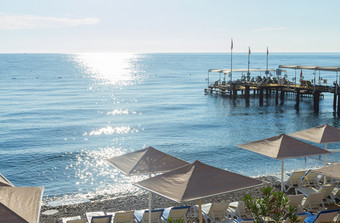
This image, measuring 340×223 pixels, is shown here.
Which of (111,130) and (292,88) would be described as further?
(292,88)

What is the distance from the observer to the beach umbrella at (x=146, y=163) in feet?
38.1

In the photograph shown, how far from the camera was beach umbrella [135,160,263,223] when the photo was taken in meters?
8.15

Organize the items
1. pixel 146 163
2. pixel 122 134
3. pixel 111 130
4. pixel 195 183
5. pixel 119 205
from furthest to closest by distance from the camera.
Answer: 1. pixel 111 130
2. pixel 122 134
3. pixel 119 205
4. pixel 146 163
5. pixel 195 183

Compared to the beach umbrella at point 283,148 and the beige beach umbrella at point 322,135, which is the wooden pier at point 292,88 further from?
the beach umbrella at point 283,148

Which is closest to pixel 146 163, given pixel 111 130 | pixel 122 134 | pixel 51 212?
pixel 51 212

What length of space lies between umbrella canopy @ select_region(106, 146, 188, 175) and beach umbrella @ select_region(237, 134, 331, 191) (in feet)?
9.86

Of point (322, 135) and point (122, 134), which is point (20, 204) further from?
point (122, 134)

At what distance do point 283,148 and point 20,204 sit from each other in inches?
340

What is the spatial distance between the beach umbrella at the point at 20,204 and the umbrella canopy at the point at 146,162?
386cm

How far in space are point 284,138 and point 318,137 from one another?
2.72 m

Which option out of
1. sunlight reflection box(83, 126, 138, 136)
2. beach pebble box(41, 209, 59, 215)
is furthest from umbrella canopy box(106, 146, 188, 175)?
sunlight reflection box(83, 126, 138, 136)

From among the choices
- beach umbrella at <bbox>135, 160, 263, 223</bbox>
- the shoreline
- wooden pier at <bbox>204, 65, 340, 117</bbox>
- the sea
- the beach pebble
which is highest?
beach umbrella at <bbox>135, 160, 263, 223</bbox>

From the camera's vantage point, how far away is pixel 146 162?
38.9 ft

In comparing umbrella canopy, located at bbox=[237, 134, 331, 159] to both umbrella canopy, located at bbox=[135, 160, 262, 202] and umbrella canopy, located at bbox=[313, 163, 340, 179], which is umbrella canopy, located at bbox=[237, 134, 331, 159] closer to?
umbrella canopy, located at bbox=[313, 163, 340, 179]
